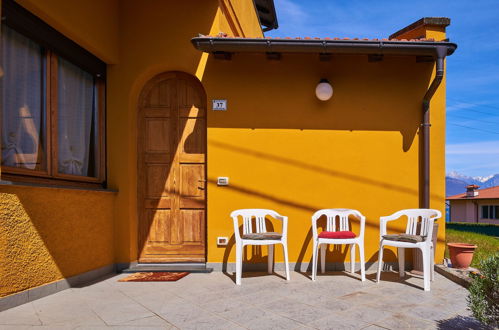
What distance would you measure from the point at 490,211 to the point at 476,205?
2.50 metres

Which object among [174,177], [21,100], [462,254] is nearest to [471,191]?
[462,254]

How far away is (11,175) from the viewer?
3184mm

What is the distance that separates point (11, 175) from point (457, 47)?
16.7 ft

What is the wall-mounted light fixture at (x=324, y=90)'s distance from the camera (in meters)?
4.51

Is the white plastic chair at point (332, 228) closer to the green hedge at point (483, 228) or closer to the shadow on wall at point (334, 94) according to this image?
the shadow on wall at point (334, 94)

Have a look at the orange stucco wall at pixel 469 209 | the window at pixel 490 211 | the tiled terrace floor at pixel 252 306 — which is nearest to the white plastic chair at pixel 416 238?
the tiled terrace floor at pixel 252 306

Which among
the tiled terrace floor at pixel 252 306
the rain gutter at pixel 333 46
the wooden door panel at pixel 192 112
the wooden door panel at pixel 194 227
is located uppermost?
the rain gutter at pixel 333 46

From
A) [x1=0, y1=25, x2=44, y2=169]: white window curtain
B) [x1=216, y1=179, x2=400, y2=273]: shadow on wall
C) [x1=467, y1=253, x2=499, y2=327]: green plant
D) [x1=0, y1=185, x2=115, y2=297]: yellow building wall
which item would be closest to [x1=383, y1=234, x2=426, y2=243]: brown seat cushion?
[x1=216, y1=179, x2=400, y2=273]: shadow on wall

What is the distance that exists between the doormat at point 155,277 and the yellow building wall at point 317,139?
0.84 metres

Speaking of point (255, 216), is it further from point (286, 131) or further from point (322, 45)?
point (322, 45)

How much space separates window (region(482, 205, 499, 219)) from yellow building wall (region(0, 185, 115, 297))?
4413 centimetres

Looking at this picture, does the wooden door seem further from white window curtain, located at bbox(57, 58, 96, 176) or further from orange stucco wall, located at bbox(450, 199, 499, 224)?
orange stucco wall, located at bbox(450, 199, 499, 224)

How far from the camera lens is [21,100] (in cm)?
331

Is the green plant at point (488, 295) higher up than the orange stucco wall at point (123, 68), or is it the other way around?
the orange stucco wall at point (123, 68)
